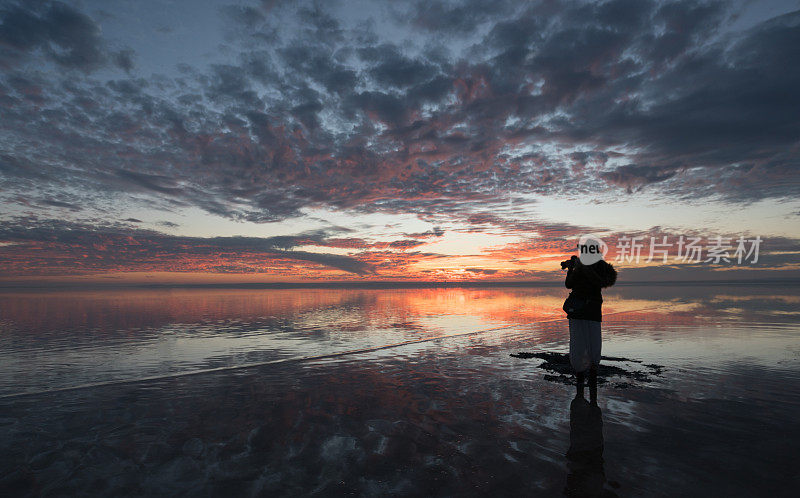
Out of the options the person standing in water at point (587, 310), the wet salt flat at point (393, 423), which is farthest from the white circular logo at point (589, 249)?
the wet salt flat at point (393, 423)

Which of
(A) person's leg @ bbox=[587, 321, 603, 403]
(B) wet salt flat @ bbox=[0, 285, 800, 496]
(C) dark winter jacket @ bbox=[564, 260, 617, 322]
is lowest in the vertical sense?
(B) wet salt flat @ bbox=[0, 285, 800, 496]

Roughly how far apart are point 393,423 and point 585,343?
4.34m

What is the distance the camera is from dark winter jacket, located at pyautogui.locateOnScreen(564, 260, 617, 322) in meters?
8.19

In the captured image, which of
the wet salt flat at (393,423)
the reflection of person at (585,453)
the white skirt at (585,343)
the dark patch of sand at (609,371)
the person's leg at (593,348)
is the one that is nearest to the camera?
the reflection of person at (585,453)

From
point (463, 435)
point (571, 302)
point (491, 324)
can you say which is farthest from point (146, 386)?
point (491, 324)

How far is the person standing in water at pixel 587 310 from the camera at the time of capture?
8.16 metres

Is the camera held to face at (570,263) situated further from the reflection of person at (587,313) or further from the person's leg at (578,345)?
the person's leg at (578,345)

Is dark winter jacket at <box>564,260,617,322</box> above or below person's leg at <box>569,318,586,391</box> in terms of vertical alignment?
Answer: above

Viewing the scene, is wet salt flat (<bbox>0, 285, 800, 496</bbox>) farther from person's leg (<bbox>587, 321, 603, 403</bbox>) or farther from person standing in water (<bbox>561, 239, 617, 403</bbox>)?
person standing in water (<bbox>561, 239, 617, 403</bbox>)

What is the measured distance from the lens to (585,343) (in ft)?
27.1

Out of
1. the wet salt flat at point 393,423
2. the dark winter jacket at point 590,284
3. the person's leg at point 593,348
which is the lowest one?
the wet salt flat at point 393,423

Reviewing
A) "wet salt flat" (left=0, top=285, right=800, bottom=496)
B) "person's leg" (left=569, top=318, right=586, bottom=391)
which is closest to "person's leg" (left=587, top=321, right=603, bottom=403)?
"person's leg" (left=569, top=318, right=586, bottom=391)

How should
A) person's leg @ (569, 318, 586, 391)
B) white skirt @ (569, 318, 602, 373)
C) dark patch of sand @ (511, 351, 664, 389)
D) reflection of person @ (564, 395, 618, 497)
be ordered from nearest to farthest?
1. reflection of person @ (564, 395, 618, 497)
2. white skirt @ (569, 318, 602, 373)
3. person's leg @ (569, 318, 586, 391)
4. dark patch of sand @ (511, 351, 664, 389)

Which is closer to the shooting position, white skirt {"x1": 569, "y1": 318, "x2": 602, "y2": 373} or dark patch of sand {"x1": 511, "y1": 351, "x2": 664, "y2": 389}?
white skirt {"x1": 569, "y1": 318, "x2": 602, "y2": 373}
